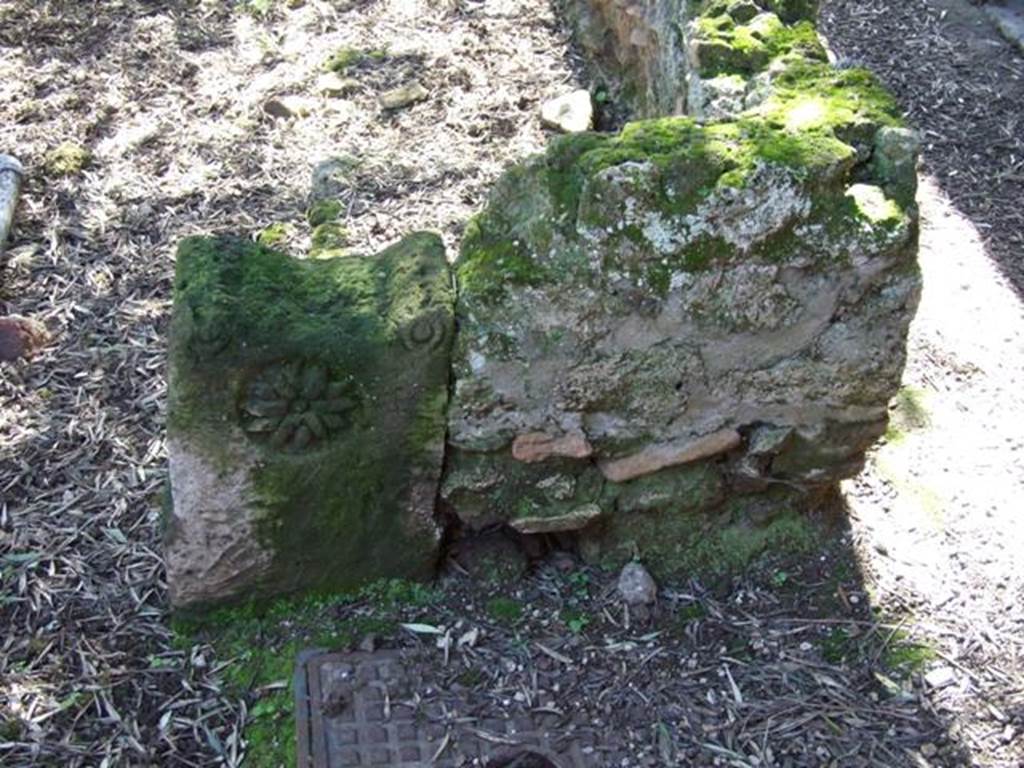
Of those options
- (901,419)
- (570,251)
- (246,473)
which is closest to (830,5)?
(901,419)

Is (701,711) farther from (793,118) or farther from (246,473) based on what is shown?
(793,118)

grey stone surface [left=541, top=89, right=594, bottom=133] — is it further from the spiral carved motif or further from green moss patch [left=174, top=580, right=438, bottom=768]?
green moss patch [left=174, top=580, right=438, bottom=768]

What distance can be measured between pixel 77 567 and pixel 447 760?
4.21 feet

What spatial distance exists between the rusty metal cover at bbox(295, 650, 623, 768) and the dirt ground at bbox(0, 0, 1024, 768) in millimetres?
80

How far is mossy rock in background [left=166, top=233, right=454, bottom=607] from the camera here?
9.92ft

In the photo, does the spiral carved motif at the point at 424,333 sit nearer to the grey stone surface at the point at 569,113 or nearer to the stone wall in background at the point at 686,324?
the stone wall in background at the point at 686,324

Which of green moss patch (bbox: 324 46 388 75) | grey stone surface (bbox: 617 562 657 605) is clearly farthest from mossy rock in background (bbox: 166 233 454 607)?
green moss patch (bbox: 324 46 388 75)

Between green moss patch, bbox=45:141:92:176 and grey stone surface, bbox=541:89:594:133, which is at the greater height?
grey stone surface, bbox=541:89:594:133

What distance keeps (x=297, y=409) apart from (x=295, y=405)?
0.04 feet

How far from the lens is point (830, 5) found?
7.49 m

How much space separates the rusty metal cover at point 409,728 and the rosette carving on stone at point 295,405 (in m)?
0.63

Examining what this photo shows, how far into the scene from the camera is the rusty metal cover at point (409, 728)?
3043mm

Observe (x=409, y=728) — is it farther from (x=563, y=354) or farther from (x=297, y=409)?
(x=563, y=354)

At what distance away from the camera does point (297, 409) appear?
308 centimetres
